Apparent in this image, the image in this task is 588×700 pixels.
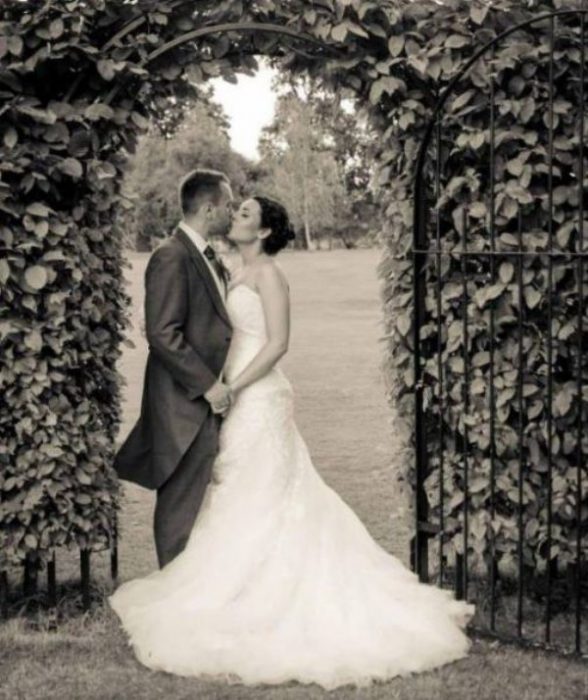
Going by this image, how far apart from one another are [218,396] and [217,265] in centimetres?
67

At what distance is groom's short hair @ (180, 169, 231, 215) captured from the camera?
212 inches

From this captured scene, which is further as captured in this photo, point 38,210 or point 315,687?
point 38,210

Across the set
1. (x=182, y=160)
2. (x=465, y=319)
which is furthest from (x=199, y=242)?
(x=182, y=160)

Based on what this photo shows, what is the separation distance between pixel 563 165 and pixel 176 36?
1.99 meters

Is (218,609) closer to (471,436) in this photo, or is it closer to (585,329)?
(471,436)

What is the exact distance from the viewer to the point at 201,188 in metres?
5.40

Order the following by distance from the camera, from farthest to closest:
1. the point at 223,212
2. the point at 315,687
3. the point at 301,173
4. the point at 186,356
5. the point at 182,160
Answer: the point at 301,173, the point at 182,160, the point at 223,212, the point at 186,356, the point at 315,687

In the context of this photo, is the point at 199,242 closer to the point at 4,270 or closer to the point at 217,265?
the point at 217,265

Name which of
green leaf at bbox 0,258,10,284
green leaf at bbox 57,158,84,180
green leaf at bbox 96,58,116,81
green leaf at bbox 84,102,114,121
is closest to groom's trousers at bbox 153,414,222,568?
green leaf at bbox 0,258,10,284

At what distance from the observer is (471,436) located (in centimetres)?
551

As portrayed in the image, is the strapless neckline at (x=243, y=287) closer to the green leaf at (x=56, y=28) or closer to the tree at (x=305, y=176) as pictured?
the green leaf at (x=56, y=28)

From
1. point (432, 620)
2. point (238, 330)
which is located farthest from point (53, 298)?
point (432, 620)

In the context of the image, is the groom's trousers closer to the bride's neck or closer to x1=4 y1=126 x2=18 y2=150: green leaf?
the bride's neck

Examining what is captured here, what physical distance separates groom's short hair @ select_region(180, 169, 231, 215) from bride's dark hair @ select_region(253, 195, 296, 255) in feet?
0.64
